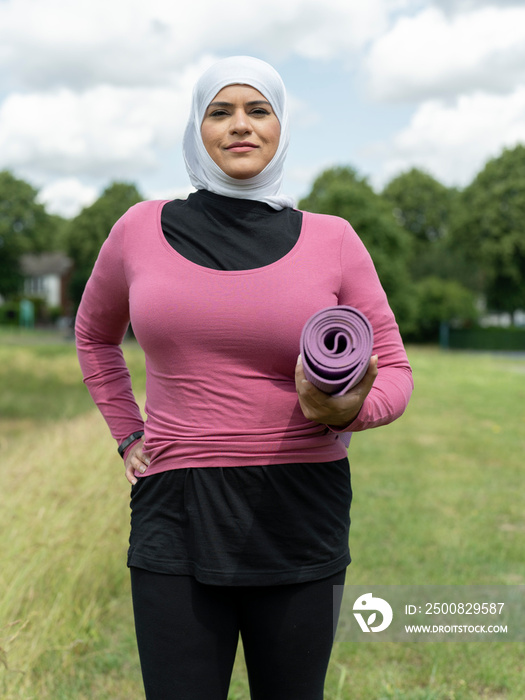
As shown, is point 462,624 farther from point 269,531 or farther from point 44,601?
point 269,531

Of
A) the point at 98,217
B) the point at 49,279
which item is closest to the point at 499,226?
the point at 98,217

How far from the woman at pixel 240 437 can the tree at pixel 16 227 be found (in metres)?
62.0

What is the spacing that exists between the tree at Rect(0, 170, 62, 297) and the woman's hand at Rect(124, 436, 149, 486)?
203 ft

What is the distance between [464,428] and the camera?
457 inches

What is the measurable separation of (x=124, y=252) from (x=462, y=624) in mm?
3318

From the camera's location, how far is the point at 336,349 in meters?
1.58

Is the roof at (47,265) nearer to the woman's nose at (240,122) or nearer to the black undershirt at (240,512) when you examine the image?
the woman's nose at (240,122)

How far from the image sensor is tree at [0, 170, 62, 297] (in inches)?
2395

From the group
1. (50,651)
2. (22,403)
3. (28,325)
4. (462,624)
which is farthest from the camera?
(28,325)

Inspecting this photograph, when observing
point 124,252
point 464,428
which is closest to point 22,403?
point 464,428

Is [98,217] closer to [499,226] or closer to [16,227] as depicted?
[16,227]

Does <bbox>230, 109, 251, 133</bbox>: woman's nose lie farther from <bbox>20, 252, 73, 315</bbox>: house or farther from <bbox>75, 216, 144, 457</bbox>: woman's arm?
<bbox>20, 252, 73, 315</bbox>: house

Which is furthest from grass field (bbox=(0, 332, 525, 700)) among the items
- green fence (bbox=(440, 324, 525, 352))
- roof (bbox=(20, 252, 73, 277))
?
roof (bbox=(20, 252, 73, 277))

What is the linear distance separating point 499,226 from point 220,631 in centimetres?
4483
